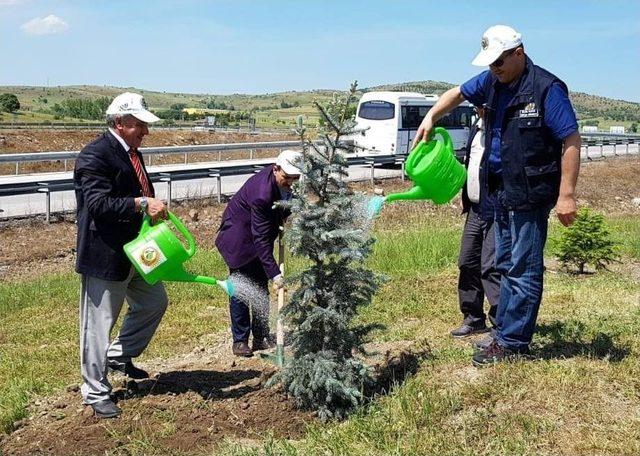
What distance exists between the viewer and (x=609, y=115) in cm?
13662

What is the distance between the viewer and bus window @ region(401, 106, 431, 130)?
30766 millimetres

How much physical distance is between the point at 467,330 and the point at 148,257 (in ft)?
9.25

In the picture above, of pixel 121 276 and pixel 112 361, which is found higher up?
pixel 121 276

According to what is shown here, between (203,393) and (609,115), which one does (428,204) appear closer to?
(203,393)

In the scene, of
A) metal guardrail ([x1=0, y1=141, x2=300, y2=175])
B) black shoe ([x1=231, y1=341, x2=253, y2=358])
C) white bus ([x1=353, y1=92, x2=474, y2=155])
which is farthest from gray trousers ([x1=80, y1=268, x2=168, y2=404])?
white bus ([x1=353, y1=92, x2=474, y2=155])

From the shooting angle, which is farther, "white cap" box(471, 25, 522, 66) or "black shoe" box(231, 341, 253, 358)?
"black shoe" box(231, 341, 253, 358)

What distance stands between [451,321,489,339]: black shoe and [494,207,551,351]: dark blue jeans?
3.44 ft

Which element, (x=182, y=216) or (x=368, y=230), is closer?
(x=368, y=230)

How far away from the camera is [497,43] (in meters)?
4.67

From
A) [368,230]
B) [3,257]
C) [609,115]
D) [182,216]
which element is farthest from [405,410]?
[609,115]

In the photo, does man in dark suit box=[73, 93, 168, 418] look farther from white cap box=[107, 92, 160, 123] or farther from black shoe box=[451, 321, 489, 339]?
black shoe box=[451, 321, 489, 339]

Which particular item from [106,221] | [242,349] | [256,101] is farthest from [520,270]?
[256,101]

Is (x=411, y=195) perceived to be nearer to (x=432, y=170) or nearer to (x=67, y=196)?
(x=432, y=170)

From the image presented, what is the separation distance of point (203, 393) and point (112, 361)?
29.0 inches
